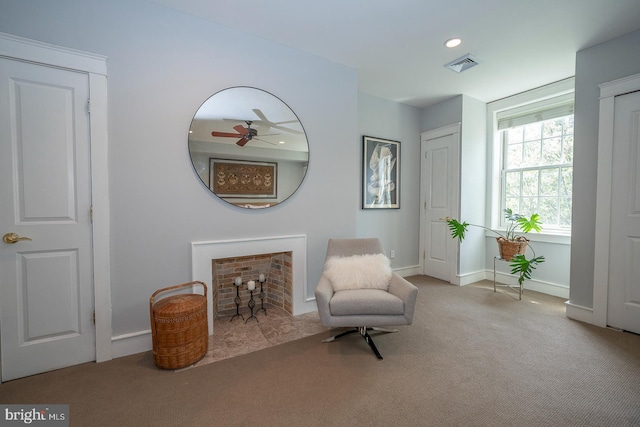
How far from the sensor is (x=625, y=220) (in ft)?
7.73

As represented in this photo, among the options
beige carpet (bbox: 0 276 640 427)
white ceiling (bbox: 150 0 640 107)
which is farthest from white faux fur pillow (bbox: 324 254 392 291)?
white ceiling (bbox: 150 0 640 107)

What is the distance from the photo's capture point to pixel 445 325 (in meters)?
2.52

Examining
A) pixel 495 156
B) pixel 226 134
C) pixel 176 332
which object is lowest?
pixel 176 332

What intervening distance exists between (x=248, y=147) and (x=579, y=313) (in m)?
3.70

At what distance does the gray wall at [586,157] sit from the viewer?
249 cm

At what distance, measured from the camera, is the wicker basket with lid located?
1.83 m

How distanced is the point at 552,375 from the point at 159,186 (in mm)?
3210

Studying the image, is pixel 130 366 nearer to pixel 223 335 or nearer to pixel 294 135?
pixel 223 335

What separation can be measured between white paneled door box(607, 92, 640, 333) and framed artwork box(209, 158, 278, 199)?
321cm

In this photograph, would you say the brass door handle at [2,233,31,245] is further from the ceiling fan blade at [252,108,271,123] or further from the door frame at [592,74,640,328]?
the door frame at [592,74,640,328]

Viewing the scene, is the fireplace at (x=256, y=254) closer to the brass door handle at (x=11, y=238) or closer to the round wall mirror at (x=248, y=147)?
the round wall mirror at (x=248, y=147)

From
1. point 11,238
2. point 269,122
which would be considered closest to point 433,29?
point 269,122

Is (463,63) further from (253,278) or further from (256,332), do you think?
(256,332)

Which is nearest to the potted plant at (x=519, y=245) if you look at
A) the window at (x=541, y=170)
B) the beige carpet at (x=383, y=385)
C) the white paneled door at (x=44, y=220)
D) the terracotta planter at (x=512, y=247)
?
the terracotta planter at (x=512, y=247)
